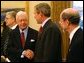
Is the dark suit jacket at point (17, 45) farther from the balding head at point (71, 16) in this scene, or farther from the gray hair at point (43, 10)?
the balding head at point (71, 16)

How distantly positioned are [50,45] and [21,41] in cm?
87

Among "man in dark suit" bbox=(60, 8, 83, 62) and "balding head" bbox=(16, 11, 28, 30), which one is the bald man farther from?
"man in dark suit" bbox=(60, 8, 83, 62)

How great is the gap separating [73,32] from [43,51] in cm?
49

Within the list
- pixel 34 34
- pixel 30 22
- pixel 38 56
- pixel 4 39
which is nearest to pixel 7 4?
pixel 30 22

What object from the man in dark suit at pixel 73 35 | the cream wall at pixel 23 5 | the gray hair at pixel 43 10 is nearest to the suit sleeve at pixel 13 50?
the gray hair at pixel 43 10

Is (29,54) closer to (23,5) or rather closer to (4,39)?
(4,39)

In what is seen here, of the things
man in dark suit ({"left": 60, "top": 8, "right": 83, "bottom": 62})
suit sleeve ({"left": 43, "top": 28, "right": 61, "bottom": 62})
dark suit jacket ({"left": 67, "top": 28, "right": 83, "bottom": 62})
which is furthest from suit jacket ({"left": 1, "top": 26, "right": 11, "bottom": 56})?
dark suit jacket ({"left": 67, "top": 28, "right": 83, "bottom": 62})

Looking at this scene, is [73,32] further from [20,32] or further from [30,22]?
[30,22]

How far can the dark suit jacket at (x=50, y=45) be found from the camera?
124 inches

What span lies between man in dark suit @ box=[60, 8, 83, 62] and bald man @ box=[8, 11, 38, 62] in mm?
849

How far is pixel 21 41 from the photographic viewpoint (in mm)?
3896

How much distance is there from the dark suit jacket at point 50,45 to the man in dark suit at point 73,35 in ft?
0.57

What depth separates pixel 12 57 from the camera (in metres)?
3.87

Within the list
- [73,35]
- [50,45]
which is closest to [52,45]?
[50,45]
